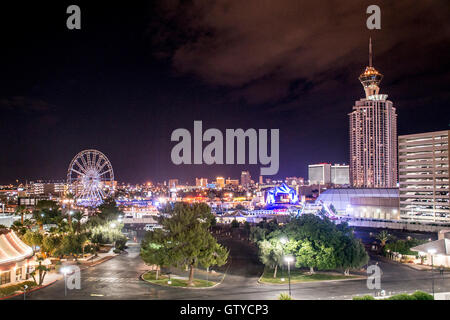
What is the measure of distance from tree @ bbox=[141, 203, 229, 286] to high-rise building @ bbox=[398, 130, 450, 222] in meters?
83.5

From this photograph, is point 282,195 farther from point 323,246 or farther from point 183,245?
point 183,245

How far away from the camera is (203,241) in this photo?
3747cm

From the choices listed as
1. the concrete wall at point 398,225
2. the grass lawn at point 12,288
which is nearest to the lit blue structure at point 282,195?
the concrete wall at point 398,225

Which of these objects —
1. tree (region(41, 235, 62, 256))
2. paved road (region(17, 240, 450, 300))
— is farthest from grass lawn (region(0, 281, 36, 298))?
tree (region(41, 235, 62, 256))

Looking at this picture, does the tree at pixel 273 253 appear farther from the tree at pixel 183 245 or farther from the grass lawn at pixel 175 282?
the grass lawn at pixel 175 282

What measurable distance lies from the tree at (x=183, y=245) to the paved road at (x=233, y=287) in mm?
2645

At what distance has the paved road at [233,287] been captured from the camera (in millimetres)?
32188

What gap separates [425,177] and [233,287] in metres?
88.2

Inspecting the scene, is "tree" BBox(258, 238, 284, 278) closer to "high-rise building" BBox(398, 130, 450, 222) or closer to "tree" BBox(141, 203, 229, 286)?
"tree" BBox(141, 203, 229, 286)

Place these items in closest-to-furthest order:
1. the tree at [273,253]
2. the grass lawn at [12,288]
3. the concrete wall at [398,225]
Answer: the grass lawn at [12,288], the tree at [273,253], the concrete wall at [398,225]

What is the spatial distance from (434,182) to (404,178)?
28.8ft

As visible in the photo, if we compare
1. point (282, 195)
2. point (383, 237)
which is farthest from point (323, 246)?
point (282, 195)

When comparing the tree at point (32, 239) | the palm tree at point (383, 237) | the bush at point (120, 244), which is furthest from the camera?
the palm tree at point (383, 237)
